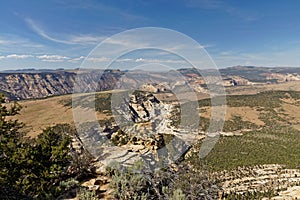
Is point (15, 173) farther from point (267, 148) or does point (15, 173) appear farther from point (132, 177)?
point (267, 148)

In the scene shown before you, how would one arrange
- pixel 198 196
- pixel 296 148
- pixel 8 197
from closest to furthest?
pixel 8 197 < pixel 198 196 < pixel 296 148

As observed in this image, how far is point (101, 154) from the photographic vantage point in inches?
730

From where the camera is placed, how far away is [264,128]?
307ft

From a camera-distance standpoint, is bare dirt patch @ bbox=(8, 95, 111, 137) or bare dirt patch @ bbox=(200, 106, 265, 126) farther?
bare dirt patch @ bbox=(200, 106, 265, 126)

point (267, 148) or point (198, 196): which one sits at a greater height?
point (198, 196)

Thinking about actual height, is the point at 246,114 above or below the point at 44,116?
below

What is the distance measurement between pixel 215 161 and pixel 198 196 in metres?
44.6

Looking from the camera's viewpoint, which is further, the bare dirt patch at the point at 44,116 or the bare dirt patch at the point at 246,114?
the bare dirt patch at the point at 246,114

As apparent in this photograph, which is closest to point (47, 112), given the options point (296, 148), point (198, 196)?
point (296, 148)

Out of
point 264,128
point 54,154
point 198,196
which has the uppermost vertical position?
point 54,154

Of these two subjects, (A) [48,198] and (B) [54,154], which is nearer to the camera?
(A) [48,198]

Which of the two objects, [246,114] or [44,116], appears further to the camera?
[44,116]

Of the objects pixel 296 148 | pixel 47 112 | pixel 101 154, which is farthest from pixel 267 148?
pixel 47 112

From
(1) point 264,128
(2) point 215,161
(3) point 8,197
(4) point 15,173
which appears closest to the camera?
(3) point 8,197
